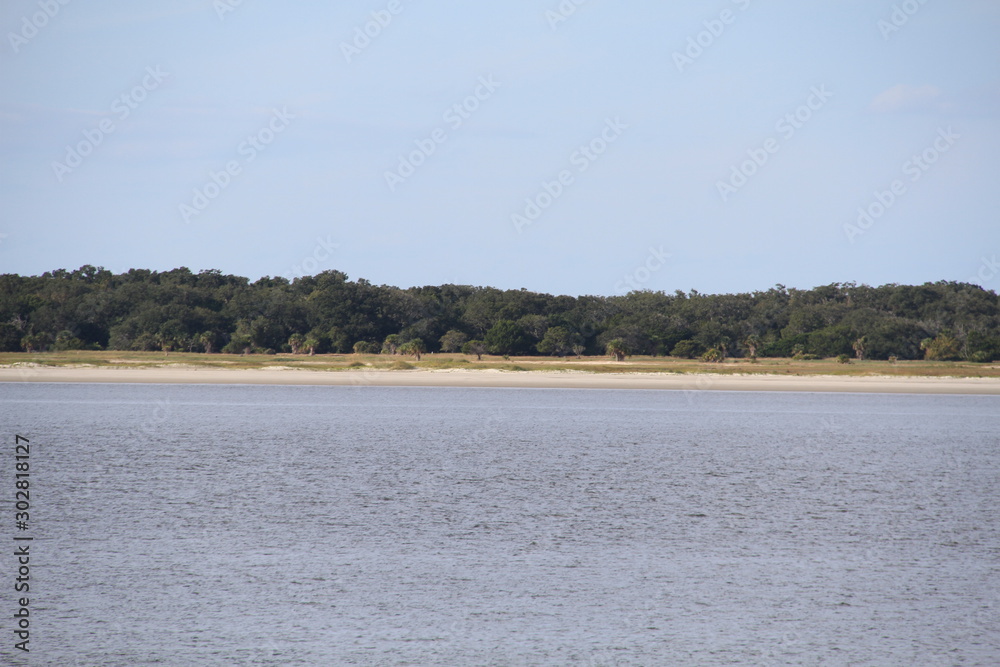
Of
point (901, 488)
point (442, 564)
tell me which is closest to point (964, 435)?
point (901, 488)

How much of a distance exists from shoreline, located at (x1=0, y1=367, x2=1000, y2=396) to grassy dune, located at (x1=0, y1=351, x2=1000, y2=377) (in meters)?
1.32

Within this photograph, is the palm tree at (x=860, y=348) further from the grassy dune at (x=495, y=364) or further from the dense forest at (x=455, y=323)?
the grassy dune at (x=495, y=364)

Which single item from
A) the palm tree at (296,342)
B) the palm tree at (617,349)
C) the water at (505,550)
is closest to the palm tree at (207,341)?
the palm tree at (296,342)

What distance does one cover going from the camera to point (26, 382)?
58.4 metres

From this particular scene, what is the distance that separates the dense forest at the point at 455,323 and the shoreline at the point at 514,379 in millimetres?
12771

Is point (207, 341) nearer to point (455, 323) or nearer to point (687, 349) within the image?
point (455, 323)

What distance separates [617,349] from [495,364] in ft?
41.9

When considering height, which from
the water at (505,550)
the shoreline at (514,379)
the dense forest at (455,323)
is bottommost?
the water at (505,550)

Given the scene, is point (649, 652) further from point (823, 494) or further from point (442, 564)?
point (823, 494)

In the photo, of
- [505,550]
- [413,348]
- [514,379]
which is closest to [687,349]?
[514,379]

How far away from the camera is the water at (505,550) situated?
9969mm

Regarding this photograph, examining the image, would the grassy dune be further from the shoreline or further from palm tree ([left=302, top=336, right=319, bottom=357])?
palm tree ([left=302, top=336, right=319, bottom=357])

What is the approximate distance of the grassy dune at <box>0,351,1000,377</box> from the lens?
64375 mm

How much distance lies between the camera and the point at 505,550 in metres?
14.0
